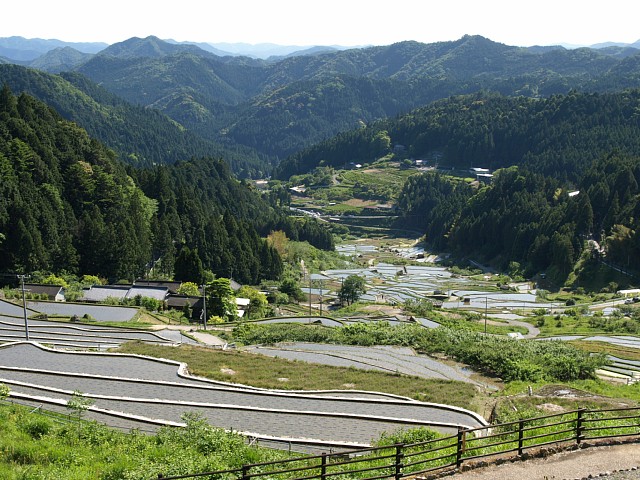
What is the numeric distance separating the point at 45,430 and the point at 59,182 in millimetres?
64708

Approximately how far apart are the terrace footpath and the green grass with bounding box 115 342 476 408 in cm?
1093

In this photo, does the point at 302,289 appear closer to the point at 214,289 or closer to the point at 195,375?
the point at 214,289

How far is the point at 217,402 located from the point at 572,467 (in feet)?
49.0

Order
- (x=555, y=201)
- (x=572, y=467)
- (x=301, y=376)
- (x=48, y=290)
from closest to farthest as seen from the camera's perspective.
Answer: (x=572, y=467) → (x=301, y=376) → (x=48, y=290) → (x=555, y=201)

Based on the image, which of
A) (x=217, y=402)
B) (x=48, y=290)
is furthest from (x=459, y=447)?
(x=48, y=290)

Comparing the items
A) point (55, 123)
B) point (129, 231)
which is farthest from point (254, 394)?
point (55, 123)

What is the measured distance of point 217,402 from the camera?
25781 millimetres

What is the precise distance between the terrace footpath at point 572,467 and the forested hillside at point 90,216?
59.2m

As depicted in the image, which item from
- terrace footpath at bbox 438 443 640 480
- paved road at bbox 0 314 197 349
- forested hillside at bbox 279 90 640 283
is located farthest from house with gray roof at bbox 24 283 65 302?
forested hillside at bbox 279 90 640 283

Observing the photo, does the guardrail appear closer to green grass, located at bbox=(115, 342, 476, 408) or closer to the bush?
the bush

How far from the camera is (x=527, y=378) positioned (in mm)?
31156

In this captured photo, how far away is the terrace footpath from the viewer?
14.1 metres

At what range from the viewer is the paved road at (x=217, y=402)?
74.1 ft

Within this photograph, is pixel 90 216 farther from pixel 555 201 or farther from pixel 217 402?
pixel 555 201
